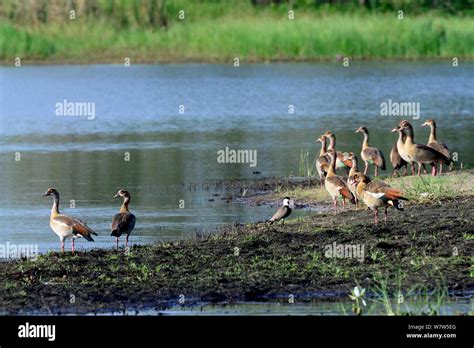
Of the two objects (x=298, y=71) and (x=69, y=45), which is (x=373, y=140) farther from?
(x=69, y=45)

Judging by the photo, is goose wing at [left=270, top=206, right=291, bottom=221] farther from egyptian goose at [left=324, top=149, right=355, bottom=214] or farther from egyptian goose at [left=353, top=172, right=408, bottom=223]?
egyptian goose at [left=324, top=149, right=355, bottom=214]

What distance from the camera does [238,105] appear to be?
123 ft

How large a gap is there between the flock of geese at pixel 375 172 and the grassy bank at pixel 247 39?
28.9 metres

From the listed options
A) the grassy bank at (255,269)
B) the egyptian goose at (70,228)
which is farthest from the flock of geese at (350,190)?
the grassy bank at (255,269)

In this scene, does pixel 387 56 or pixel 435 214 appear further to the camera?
pixel 387 56

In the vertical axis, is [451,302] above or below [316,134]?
below

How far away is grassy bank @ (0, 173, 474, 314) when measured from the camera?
12.0 m

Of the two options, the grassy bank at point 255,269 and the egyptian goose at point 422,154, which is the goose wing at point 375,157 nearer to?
the egyptian goose at point 422,154

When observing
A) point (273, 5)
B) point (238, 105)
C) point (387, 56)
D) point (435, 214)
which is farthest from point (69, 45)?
point (435, 214)

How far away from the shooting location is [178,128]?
3222 cm

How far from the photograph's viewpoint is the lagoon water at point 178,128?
62.7 feet
